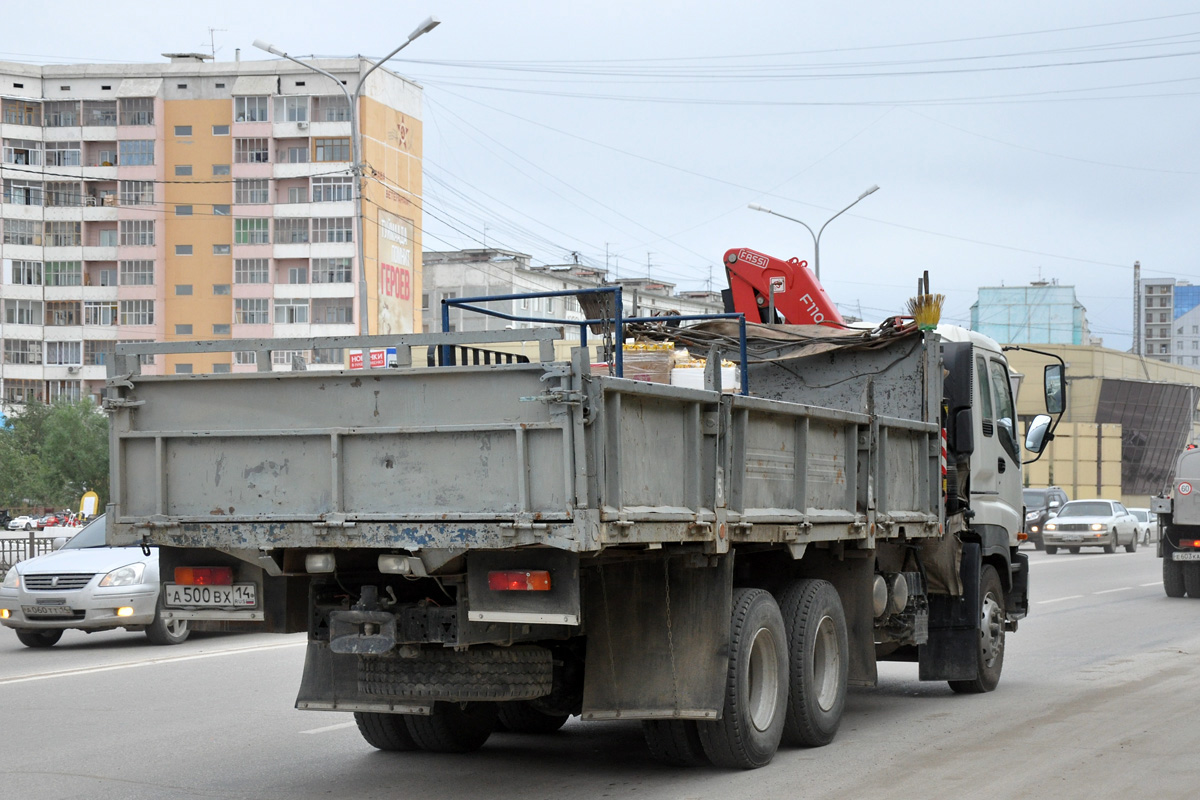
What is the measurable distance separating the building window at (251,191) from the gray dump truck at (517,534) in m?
81.1

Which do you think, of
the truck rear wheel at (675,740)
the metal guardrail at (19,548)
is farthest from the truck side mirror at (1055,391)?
the metal guardrail at (19,548)

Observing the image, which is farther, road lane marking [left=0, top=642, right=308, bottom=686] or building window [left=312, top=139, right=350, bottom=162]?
building window [left=312, top=139, right=350, bottom=162]

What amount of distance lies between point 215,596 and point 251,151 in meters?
83.4

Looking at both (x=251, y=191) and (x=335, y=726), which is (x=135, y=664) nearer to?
(x=335, y=726)

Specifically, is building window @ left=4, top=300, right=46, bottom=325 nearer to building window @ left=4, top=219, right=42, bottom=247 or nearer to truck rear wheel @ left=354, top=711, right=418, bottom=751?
building window @ left=4, top=219, right=42, bottom=247

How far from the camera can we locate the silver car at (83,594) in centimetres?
1459

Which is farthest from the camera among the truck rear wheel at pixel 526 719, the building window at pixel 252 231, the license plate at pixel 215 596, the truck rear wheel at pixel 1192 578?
the building window at pixel 252 231

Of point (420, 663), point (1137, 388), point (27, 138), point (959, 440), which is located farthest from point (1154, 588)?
point (27, 138)

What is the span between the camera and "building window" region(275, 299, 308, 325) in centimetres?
8644

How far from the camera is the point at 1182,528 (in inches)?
874

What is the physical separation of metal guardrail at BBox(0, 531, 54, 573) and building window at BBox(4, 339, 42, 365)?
7036 centimetres

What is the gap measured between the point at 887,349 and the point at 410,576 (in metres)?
5.18

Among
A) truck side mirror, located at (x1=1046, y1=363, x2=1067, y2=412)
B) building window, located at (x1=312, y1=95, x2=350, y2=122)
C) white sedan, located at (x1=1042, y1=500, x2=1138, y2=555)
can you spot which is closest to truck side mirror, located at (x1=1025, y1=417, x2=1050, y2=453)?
truck side mirror, located at (x1=1046, y1=363, x2=1067, y2=412)

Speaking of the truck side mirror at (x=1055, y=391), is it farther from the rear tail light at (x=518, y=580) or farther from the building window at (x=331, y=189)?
the building window at (x=331, y=189)
